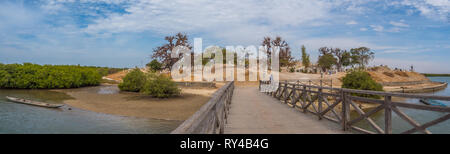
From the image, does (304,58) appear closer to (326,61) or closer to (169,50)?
(326,61)

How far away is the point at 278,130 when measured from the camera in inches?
214

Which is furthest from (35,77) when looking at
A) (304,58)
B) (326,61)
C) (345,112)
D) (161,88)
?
(304,58)

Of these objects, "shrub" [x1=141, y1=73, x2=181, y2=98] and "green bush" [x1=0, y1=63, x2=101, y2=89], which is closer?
"shrub" [x1=141, y1=73, x2=181, y2=98]

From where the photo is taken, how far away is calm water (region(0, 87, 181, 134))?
1368 centimetres

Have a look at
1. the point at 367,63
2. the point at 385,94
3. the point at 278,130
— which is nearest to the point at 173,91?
the point at 278,130

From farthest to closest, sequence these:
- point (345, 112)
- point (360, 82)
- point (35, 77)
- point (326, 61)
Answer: point (326, 61) → point (35, 77) → point (360, 82) → point (345, 112)

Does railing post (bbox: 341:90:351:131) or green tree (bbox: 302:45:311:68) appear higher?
green tree (bbox: 302:45:311:68)

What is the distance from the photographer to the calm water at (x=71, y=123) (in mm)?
13680

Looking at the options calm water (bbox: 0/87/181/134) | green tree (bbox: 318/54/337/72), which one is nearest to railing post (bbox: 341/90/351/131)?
calm water (bbox: 0/87/181/134)

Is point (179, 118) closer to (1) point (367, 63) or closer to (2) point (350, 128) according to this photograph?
(2) point (350, 128)

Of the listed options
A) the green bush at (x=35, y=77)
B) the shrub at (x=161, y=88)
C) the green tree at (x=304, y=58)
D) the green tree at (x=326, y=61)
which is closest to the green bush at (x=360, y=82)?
the shrub at (x=161, y=88)

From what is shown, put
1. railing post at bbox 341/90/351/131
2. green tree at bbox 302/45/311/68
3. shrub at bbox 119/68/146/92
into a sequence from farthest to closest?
green tree at bbox 302/45/311/68 → shrub at bbox 119/68/146/92 → railing post at bbox 341/90/351/131

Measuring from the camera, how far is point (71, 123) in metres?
15.3

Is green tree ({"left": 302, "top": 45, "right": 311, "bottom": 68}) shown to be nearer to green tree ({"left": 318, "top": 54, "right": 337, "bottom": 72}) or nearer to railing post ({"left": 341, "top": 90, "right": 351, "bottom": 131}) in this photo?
green tree ({"left": 318, "top": 54, "right": 337, "bottom": 72})
